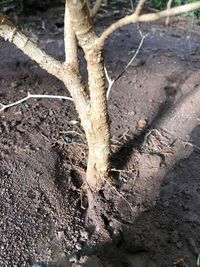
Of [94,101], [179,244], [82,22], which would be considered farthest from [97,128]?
[179,244]

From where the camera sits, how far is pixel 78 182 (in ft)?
4.97

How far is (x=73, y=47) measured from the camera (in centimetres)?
127

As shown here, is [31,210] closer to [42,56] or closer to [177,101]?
[42,56]

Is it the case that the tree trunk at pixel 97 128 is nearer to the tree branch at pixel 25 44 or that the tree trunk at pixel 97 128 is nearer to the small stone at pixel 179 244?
the tree branch at pixel 25 44

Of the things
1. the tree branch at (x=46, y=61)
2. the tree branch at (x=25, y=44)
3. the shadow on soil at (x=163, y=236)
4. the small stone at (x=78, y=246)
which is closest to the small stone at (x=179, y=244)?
the shadow on soil at (x=163, y=236)

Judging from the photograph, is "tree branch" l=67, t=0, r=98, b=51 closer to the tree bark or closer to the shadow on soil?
the tree bark

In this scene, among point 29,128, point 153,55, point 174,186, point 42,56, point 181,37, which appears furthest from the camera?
point 181,37

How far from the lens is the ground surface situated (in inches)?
50.6

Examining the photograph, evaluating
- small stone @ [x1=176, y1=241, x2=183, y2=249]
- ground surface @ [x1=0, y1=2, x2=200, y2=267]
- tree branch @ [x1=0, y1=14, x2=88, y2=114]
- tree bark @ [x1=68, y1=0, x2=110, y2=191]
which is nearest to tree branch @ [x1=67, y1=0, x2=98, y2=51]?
tree bark @ [x1=68, y1=0, x2=110, y2=191]

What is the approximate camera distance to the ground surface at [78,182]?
1.28 meters

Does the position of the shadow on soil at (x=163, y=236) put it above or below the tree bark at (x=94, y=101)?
below

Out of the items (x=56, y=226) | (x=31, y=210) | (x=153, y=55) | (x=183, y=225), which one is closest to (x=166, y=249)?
(x=183, y=225)

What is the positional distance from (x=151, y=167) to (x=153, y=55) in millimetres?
1065

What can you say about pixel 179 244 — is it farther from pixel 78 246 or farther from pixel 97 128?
pixel 97 128
